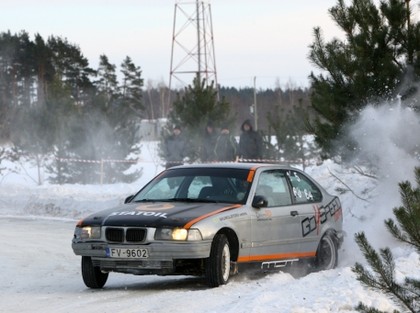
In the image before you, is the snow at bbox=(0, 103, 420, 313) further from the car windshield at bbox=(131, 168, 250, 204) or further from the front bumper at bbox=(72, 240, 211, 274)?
the car windshield at bbox=(131, 168, 250, 204)

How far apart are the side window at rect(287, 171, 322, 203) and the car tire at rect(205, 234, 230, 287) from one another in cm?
196

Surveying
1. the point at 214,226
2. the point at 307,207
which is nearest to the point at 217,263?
the point at 214,226

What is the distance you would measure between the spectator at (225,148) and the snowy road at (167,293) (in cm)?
→ 1038

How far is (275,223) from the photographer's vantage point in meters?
11.3

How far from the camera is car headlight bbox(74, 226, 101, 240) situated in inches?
408

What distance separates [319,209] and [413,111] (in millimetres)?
3496

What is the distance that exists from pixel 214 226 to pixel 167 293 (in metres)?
0.90

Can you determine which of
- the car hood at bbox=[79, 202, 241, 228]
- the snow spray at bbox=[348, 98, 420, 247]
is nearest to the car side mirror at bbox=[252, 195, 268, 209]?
the car hood at bbox=[79, 202, 241, 228]

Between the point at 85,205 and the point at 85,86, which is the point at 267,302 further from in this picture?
the point at 85,86

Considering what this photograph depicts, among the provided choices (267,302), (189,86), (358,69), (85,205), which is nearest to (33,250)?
(358,69)

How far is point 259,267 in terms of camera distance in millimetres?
11008

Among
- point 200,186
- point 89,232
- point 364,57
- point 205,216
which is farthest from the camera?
point 364,57

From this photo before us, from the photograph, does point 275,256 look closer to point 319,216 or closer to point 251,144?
point 319,216

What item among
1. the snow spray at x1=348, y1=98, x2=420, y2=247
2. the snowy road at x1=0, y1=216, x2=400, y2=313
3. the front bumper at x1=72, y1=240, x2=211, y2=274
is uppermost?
the snow spray at x1=348, y1=98, x2=420, y2=247
